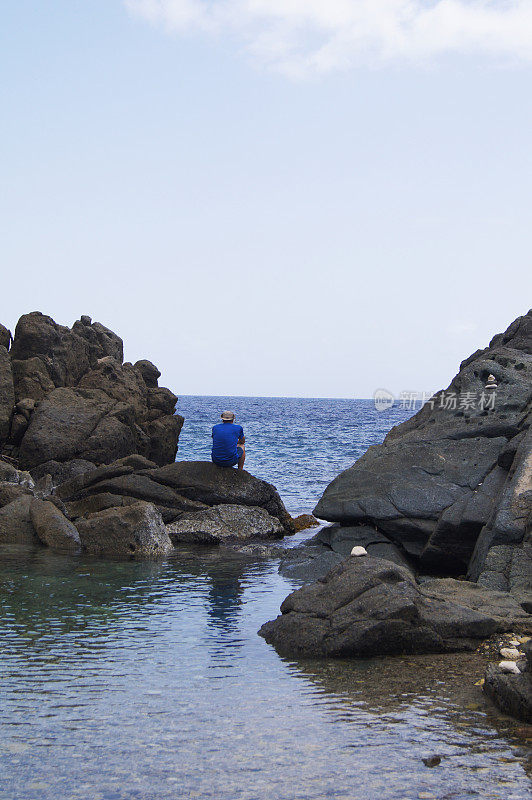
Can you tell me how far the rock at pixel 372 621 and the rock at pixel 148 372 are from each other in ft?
98.1

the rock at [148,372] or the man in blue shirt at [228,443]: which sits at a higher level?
the rock at [148,372]

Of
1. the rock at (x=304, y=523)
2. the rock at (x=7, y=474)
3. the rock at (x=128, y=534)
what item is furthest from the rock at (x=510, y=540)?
the rock at (x=7, y=474)

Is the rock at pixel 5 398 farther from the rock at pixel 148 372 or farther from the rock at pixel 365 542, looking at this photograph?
the rock at pixel 365 542

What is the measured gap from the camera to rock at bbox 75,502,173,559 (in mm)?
16516

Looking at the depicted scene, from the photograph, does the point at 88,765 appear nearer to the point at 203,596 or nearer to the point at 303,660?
the point at 303,660

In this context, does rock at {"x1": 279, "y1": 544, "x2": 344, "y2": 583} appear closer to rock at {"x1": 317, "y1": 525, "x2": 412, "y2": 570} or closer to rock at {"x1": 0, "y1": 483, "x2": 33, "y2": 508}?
→ rock at {"x1": 317, "y1": 525, "x2": 412, "y2": 570}

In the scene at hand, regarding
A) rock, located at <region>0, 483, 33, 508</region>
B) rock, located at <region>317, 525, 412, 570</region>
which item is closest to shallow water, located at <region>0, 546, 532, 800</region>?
rock, located at <region>317, 525, 412, 570</region>

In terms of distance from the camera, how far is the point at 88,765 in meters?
5.50

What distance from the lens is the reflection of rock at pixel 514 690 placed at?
6266mm

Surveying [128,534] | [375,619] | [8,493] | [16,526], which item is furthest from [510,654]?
[8,493]

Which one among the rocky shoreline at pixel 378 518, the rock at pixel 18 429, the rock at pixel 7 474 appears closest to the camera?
the rocky shoreline at pixel 378 518

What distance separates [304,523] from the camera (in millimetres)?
21500

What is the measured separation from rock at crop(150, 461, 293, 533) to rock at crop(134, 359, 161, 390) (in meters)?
18.7

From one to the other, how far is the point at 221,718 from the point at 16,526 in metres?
12.3
